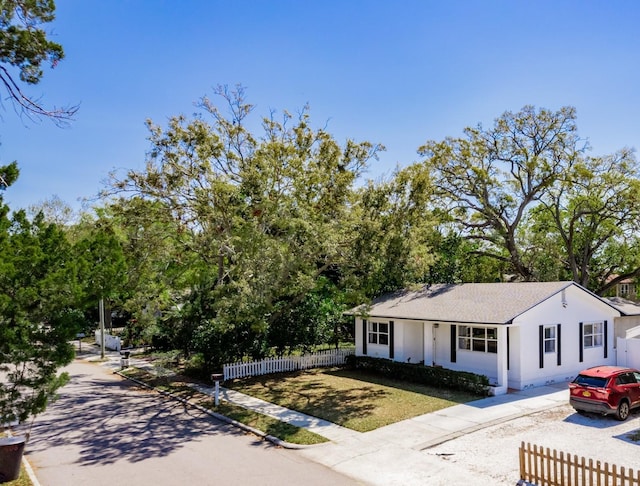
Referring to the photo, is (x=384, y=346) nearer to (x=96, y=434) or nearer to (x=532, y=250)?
(x=96, y=434)

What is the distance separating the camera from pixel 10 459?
10711 millimetres

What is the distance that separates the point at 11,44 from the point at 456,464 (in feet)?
44.5

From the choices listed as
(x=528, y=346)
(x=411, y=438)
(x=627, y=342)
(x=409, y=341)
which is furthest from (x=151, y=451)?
(x=627, y=342)

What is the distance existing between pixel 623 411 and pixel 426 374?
748 cm

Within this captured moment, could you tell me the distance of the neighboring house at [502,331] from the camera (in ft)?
65.1

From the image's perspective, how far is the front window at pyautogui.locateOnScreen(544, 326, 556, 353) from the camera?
20781 mm

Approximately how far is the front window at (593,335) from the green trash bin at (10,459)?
2159 cm

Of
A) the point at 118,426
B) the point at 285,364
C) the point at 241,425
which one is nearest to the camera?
the point at 241,425

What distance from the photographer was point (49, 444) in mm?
13797

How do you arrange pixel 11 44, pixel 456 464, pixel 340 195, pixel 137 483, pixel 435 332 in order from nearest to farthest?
pixel 11 44
pixel 137 483
pixel 456 464
pixel 340 195
pixel 435 332

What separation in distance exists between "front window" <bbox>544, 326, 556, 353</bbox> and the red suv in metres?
4.69

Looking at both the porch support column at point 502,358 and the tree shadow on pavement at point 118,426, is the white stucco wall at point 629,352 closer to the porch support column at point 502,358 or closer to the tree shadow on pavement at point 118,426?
the porch support column at point 502,358

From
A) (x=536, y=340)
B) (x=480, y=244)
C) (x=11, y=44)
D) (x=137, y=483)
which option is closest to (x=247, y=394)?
(x=137, y=483)

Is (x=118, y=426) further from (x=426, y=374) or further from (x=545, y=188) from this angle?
(x=545, y=188)
